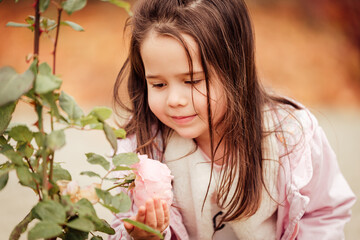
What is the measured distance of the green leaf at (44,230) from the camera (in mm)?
757

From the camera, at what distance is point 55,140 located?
0.74 metres

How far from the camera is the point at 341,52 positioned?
4770mm

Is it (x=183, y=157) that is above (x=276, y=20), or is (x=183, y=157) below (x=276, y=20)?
below

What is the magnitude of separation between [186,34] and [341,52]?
3920mm

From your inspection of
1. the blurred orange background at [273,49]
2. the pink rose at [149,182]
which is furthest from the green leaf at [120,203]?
the blurred orange background at [273,49]

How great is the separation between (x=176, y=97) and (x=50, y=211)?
54 centimetres

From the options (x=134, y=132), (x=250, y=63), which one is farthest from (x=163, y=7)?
(x=134, y=132)

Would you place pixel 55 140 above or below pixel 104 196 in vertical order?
above

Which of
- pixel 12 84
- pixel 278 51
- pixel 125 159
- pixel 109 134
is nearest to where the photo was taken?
pixel 12 84

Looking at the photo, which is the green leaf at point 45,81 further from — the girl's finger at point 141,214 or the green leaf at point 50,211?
the girl's finger at point 141,214

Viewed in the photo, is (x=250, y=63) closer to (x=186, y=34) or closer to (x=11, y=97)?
(x=186, y=34)

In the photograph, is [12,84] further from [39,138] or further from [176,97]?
[176,97]

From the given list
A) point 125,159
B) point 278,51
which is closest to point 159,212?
point 125,159

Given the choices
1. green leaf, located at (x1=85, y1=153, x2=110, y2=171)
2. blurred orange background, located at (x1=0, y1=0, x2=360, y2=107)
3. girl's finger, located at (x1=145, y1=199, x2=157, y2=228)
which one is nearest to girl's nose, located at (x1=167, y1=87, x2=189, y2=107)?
girl's finger, located at (x1=145, y1=199, x2=157, y2=228)
